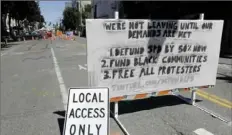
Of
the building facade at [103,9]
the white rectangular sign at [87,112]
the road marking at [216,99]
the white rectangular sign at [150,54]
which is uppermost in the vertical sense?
the building facade at [103,9]

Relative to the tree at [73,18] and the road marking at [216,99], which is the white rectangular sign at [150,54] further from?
the tree at [73,18]

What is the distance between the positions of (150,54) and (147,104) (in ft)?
4.60

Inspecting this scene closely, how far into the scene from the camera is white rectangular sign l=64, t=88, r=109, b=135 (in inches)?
150

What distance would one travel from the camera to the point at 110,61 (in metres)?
4.92

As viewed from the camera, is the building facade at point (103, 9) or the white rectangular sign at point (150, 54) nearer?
the white rectangular sign at point (150, 54)

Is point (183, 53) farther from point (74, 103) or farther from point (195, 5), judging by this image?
point (195, 5)

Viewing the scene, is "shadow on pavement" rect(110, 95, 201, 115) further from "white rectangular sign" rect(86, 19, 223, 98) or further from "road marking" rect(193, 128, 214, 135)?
"road marking" rect(193, 128, 214, 135)

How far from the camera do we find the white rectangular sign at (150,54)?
15.7 ft

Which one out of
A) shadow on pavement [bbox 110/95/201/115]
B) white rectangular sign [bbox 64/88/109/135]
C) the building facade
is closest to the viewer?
white rectangular sign [bbox 64/88/109/135]

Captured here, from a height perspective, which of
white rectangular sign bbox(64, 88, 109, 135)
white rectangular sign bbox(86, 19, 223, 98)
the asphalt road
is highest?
white rectangular sign bbox(86, 19, 223, 98)

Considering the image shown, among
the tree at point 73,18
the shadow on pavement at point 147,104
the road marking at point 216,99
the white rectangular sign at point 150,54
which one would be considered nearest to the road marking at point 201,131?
the white rectangular sign at point 150,54

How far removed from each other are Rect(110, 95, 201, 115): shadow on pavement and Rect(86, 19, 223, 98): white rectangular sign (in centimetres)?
67

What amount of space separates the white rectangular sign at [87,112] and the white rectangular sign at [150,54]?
0.83 metres

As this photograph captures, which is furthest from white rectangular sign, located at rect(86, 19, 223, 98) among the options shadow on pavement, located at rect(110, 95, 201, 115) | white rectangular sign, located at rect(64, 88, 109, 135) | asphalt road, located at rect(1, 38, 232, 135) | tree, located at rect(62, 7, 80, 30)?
tree, located at rect(62, 7, 80, 30)
